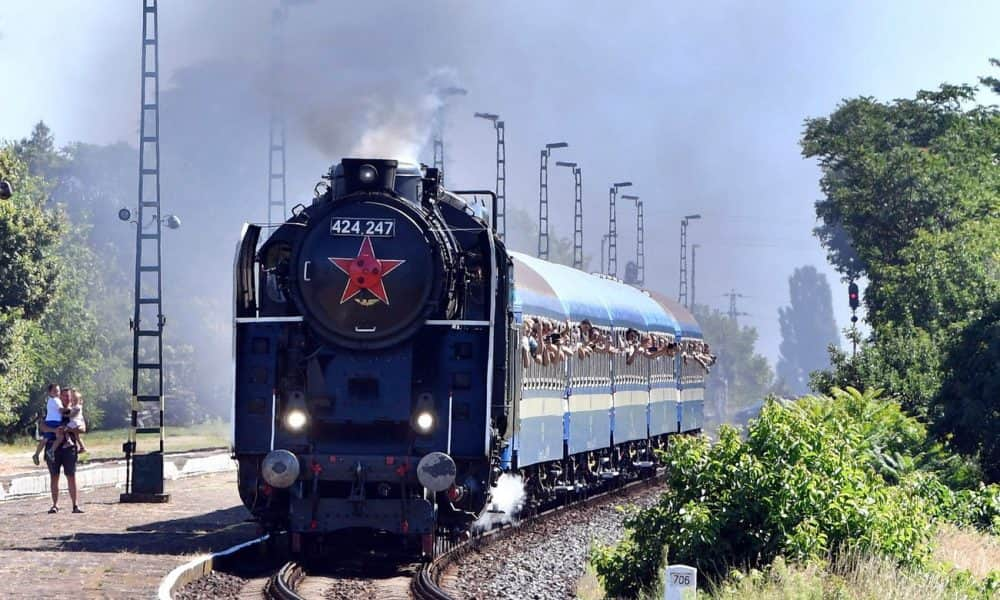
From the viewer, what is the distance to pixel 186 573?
15156mm

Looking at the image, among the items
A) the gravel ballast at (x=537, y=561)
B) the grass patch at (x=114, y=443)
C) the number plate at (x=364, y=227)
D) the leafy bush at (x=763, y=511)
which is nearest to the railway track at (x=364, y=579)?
the gravel ballast at (x=537, y=561)

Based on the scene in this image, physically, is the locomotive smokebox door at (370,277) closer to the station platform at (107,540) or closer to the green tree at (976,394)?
the station platform at (107,540)

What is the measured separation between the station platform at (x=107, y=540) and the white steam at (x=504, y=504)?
307 cm

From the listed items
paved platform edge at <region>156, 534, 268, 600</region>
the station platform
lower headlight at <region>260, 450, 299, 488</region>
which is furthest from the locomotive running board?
the station platform

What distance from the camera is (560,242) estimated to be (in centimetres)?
17162

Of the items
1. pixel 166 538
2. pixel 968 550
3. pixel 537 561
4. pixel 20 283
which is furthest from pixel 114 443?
pixel 968 550

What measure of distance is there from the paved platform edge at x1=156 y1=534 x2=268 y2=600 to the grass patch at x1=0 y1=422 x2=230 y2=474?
744 inches

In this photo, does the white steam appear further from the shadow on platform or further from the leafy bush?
the leafy bush

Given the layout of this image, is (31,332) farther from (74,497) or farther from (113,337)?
(74,497)

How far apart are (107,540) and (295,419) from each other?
321cm

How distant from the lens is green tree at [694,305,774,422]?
164750mm

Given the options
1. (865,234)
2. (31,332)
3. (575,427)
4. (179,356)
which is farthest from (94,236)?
(575,427)

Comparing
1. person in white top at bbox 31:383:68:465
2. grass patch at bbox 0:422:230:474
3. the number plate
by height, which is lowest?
grass patch at bbox 0:422:230:474

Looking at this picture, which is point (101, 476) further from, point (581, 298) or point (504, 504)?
point (504, 504)
